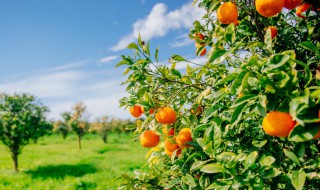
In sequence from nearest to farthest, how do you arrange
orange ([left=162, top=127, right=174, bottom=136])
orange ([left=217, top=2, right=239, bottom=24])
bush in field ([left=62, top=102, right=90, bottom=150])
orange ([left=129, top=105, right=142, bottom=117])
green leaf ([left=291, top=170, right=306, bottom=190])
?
green leaf ([left=291, top=170, right=306, bottom=190]) → orange ([left=217, top=2, right=239, bottom=24]) → orange ([left=162, top=127, right=174, bottom=136]) → orange ([left=129, top=105, right=142, bottom=117]) → bush in field ([left=62, top=102, right=90, bottom=150])

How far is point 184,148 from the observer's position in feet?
5.90

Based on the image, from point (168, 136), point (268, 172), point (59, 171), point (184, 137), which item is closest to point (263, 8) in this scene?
point (268, 172)

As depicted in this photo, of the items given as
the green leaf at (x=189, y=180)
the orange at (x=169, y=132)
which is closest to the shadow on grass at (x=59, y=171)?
the orange at (x=169, y=132)

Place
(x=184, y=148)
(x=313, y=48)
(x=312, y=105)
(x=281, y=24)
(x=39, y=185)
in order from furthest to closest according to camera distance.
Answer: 1. (x=39, y=185)
2. (x=281, y=24)
3. (x=184, y=148)
4. (x=313, y=48)
5. (x=312, y=105)

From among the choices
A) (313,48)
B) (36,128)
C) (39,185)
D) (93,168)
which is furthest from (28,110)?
(313,48)

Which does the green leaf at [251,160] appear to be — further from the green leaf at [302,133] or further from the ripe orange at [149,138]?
the ripe orange at [149,138]

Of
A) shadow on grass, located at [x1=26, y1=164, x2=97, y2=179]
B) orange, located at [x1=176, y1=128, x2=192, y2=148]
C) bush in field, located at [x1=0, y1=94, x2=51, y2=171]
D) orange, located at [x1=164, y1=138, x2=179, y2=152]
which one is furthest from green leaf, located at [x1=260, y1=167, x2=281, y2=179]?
bush in field, located at [x1=0, y1=94, x2=51, y2=171]

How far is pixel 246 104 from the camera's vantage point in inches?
46.0

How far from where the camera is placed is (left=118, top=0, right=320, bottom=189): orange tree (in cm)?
109

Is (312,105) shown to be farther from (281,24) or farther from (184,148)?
(281,24)

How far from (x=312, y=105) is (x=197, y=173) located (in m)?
1.01

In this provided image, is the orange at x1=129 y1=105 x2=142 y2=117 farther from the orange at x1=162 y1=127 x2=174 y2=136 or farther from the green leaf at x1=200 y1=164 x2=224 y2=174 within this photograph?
the green leaf at x1=200 y1=164 x2=224 y2=174

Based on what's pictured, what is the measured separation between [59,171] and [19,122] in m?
2.66

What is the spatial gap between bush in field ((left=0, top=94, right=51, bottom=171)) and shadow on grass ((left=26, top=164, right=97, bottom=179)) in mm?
1053
